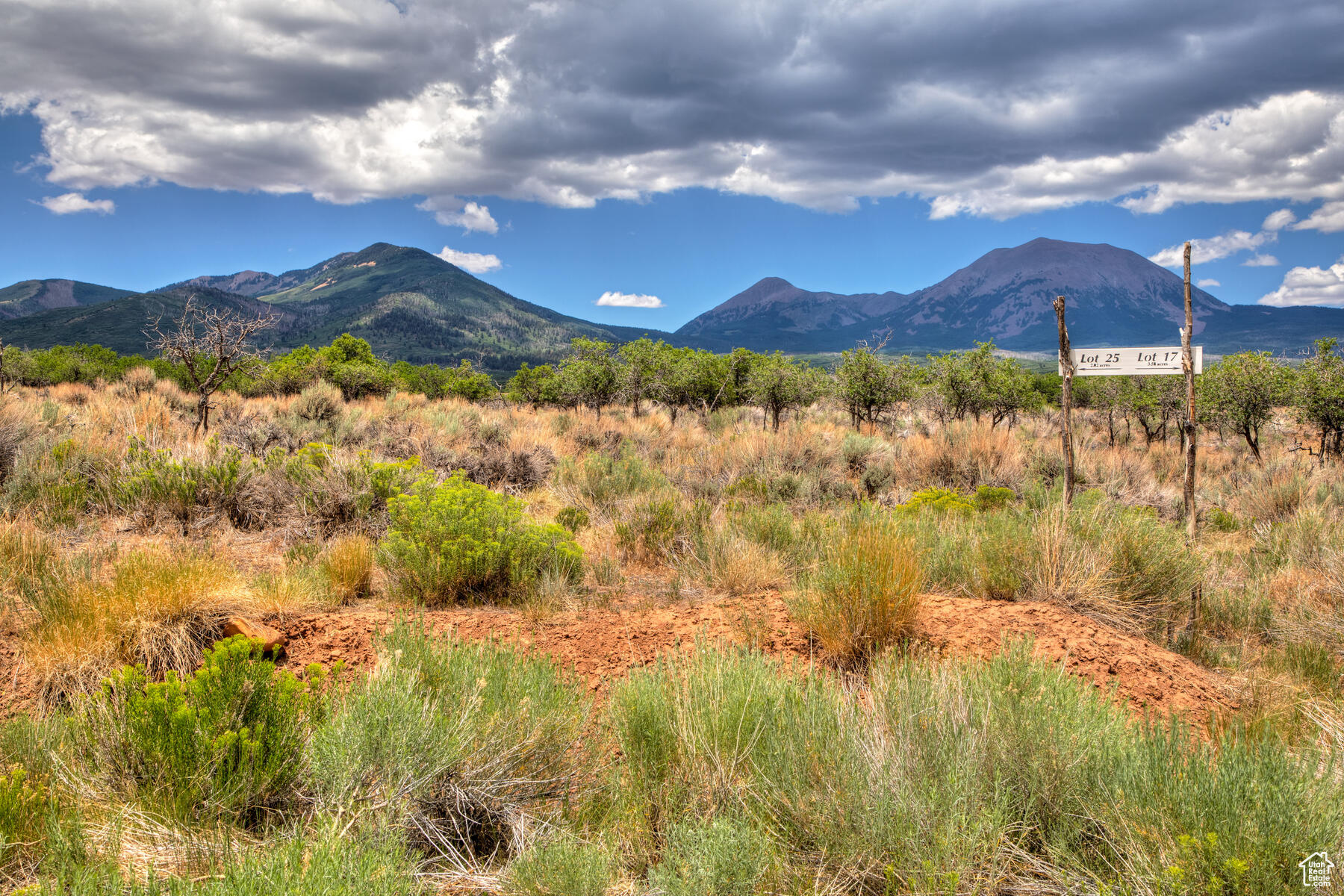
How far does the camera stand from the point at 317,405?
16.2 metres

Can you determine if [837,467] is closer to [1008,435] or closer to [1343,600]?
[1008,435]

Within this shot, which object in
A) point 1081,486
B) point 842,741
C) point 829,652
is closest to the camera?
point 842,741

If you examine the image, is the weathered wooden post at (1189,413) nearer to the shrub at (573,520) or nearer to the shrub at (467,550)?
the shrub at (467,550)

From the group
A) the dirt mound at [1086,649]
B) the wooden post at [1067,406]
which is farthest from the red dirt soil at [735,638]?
the wooden post at [1067,406]

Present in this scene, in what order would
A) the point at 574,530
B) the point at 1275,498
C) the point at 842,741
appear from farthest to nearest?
the point at 1275,498
the point at 574,530
the point at 842,741

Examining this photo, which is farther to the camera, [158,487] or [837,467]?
[837,467]

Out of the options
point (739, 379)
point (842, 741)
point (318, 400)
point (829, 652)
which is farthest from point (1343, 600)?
point (739, 379)

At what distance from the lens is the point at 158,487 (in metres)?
7.77

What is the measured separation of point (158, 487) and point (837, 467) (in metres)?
11.5

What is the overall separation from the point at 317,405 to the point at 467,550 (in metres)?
12.5

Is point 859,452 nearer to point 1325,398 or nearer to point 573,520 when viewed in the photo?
point 573,520

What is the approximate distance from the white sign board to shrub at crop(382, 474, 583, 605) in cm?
561

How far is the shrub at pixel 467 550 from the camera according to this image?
593cm

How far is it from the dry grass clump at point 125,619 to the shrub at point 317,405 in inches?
451
